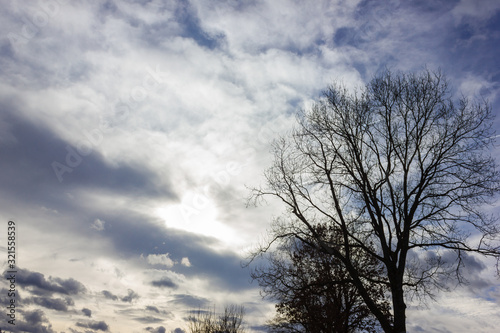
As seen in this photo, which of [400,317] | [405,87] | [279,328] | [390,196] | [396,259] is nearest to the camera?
[400,317]

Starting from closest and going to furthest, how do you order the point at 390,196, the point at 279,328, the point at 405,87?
1. the point at 390,196
2. the point at 405,87
3. the point at 279,328

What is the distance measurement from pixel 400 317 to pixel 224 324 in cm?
1519

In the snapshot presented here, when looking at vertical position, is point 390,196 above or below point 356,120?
below

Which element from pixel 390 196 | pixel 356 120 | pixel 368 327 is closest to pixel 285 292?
pixel 390 196

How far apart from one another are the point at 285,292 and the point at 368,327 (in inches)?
565

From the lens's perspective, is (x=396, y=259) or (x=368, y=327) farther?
(x=368, y=327)

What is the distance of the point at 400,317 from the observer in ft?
40.9

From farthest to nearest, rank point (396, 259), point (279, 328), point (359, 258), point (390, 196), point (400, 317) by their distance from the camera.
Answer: point (279, 328)
point (359, 258)
point (390, 196)
point (396, 259)
point (400, 317)

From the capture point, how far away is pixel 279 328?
2708 cm

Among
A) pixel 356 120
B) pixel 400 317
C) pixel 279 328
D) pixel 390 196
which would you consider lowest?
pixel 279 328

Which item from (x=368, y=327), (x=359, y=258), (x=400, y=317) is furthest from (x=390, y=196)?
(x=368, y=327)

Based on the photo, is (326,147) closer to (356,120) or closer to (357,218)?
(356,120)

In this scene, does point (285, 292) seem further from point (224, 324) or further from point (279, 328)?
point (279, 328)

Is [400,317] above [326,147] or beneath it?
beneath
